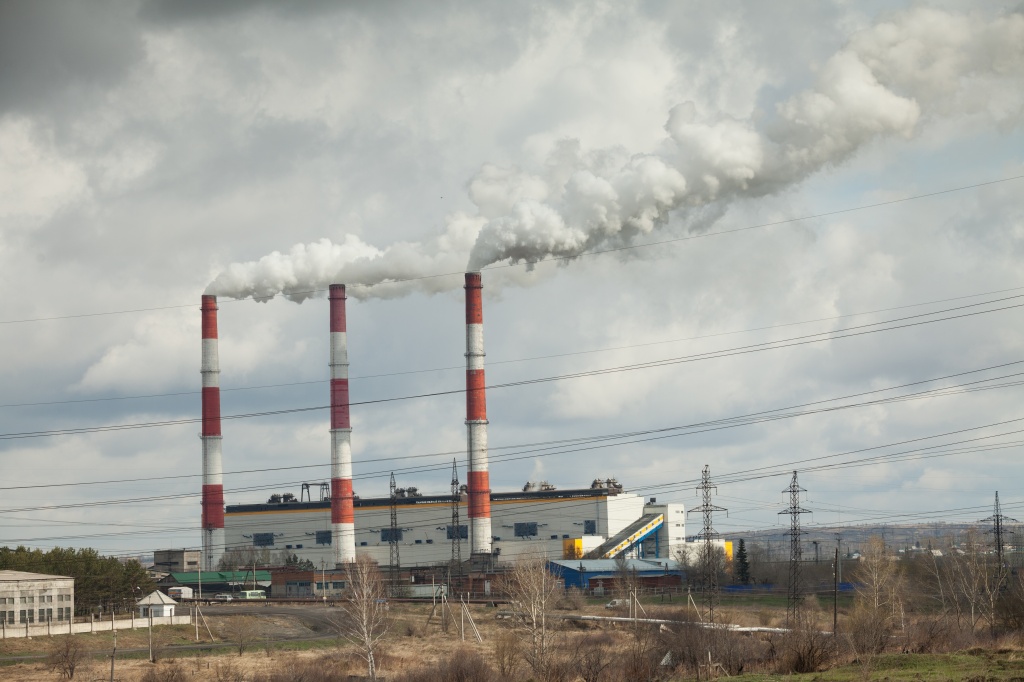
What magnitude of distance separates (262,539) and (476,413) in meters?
26.0

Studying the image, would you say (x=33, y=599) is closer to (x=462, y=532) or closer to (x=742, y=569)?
(x=462, y=532)

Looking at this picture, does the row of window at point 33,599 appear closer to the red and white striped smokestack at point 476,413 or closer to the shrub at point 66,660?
the shrub at point 66,660

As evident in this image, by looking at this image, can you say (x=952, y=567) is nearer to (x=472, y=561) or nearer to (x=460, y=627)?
(x=460, y=627)

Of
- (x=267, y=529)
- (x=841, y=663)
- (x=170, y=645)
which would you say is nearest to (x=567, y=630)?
(x=170, y=645)

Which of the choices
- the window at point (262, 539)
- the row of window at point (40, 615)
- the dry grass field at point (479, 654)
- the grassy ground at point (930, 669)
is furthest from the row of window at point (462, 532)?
the grassy ground at point (930, 669)

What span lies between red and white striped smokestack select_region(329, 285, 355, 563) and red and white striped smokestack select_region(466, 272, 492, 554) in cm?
624

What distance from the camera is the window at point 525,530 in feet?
233

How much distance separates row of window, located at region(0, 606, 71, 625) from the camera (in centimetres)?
4306

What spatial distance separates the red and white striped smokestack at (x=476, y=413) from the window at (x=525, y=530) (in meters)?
12.7

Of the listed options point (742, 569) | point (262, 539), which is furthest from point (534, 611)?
point (262, 539)

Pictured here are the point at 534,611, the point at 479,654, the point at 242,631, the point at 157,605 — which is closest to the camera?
the point at 534,611

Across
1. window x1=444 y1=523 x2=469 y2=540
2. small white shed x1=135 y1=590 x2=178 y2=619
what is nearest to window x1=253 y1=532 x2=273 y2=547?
window x1=444 y1=523 x2=469 y2=540

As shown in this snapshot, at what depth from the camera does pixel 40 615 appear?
44375 mm

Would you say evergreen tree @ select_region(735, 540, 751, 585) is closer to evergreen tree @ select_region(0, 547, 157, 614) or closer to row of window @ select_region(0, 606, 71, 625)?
evergreen tree @ select_region(0, 547, 157, 614)
